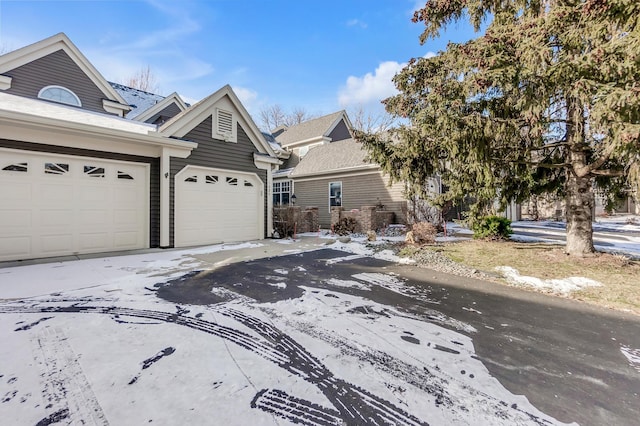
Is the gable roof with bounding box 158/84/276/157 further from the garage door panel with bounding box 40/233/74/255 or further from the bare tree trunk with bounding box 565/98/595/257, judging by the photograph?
the bare tree trunk with bounding box 565/98/595/257

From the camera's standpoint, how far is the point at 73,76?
431 inches

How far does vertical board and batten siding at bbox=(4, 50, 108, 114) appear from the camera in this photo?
9.72 m

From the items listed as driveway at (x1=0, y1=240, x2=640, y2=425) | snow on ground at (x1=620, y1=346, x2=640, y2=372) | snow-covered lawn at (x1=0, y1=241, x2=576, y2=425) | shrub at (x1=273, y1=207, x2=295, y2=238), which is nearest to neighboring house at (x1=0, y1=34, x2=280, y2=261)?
shrub at (x1=273, y1=207, x2=295, y2=238)

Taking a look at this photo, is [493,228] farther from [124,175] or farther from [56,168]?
[56,168]

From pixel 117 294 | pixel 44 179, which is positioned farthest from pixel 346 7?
pixel 117 294

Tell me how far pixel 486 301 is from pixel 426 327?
5.01 feet

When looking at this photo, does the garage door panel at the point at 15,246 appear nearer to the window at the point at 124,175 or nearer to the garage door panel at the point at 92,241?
the garage door panel at the point at 92,241

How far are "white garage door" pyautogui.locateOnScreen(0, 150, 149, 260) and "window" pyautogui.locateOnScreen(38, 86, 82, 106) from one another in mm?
5268

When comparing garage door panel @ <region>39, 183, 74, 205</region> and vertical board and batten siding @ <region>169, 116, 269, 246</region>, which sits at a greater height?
vertical board and batten siding @ <region>169, 116, 269, 246</region>

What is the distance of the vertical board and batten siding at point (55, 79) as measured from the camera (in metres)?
9.72

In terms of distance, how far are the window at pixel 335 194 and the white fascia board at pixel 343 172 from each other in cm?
51

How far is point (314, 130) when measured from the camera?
22.6 meters

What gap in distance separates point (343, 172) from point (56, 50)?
12.5 metres

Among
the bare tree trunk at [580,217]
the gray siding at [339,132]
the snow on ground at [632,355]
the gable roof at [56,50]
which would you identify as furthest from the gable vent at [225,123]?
the gray siding at [339,132]
